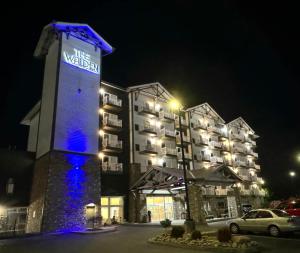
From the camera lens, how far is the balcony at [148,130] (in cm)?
3675

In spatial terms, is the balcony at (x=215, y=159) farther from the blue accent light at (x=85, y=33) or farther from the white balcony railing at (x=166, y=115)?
the blue accent light at (x=85, y=33)

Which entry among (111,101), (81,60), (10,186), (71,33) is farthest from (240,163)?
(10,186)

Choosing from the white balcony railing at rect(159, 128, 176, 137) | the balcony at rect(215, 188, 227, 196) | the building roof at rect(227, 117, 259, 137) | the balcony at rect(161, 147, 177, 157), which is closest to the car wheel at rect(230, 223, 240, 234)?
the balcony at rect(161, 147, 177, 157)

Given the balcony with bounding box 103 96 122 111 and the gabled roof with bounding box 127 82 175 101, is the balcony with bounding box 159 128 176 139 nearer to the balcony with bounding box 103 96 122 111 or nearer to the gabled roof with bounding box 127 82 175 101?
the gabled roof with bounding box 127 82 175 101

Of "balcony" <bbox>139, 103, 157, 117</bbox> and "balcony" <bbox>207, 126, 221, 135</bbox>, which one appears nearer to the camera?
"balcony" <bbox>139, 103, 157, 117</bbox>

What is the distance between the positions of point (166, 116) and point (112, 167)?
529 inches

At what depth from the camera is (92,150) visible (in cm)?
2902

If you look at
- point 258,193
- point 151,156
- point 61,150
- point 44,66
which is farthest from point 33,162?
point 258,193

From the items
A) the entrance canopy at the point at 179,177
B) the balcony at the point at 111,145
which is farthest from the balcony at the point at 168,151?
the entrance canopy at the point at 179,177

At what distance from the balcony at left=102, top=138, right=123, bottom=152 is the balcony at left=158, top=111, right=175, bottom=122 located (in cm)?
942

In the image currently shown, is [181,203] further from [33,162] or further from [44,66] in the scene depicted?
[44,66]

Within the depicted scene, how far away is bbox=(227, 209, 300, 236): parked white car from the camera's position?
1468cm

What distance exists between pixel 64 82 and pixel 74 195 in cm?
1203

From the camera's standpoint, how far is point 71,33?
101 ft
